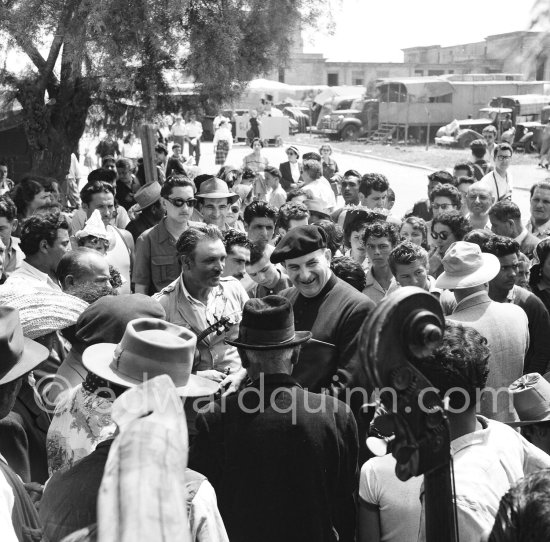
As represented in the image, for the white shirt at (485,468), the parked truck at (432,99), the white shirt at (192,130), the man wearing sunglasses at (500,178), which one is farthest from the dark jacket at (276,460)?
the parked truck at (432,99)

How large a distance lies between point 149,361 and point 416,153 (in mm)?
30053

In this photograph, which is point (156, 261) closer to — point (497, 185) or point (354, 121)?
point (497, 185)

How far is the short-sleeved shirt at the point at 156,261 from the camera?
637cm

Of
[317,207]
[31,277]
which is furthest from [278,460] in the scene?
[317,207]

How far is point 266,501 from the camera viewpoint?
3152 mm

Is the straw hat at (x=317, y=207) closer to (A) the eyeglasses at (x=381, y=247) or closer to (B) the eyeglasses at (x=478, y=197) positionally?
(B) the eyeglasses at (x=478, y=197)

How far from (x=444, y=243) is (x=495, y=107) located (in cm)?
2987

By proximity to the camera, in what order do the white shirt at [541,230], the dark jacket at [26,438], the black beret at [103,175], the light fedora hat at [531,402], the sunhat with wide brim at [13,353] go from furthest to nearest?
1. the black beret at [103,175]
2. the white shirt at [541,230]
3. the light fedora hat at [531,402]
4. the dark jacket at [26,438]
5. the sunhat with wide brim at [13,353]

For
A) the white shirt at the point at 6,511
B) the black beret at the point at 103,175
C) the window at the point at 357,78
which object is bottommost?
the window at the point at 357,78

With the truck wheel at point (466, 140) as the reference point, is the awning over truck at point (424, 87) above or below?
above

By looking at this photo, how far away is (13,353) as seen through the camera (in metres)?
2.81

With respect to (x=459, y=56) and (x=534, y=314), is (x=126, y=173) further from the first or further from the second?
(x=459, y=56)

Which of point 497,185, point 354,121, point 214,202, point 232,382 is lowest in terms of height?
point 354,121

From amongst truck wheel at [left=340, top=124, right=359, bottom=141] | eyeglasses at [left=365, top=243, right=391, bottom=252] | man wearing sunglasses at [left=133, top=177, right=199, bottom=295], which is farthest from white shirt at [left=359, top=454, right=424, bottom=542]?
truck wheel at [left=340, top=124, right=359, bottom=141]
